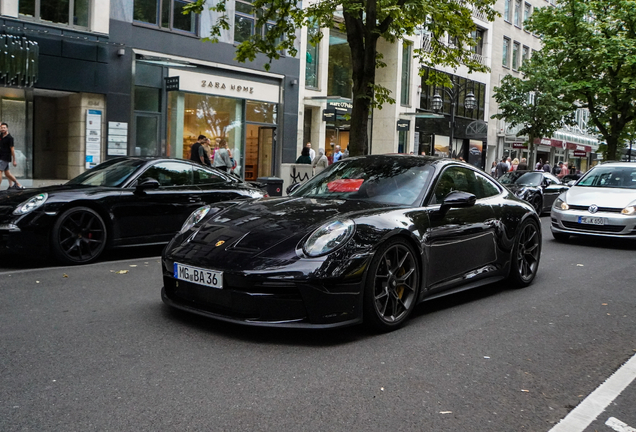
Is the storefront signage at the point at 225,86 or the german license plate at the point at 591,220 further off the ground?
the storefront signage at the point at 225,86

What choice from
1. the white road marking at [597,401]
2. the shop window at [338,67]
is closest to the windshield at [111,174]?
the white road marking at [597,401]

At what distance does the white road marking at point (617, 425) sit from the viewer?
3.28 m

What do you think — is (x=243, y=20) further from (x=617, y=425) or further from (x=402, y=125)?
(x=617, y=425)

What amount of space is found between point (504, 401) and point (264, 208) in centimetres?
255

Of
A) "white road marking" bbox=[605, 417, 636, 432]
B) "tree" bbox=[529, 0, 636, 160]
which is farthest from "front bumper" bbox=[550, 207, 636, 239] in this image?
"tree" bbox=[529, 0, 636, 160]

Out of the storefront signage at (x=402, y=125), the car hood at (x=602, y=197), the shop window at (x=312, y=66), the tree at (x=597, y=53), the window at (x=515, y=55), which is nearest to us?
the car hood at (x=602, y=197)

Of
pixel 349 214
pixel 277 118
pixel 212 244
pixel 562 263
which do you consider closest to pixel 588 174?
pixel 562 263

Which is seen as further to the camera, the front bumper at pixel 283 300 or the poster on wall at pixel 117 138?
the poster on wall at pixel 117 138

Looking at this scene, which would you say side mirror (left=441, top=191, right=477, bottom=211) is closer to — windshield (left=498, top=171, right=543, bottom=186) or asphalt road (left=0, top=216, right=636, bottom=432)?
asphalt road (left=0, top=216, right=636, bottom=432)

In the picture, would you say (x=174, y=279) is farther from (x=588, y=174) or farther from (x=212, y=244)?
(x=588, y=174)

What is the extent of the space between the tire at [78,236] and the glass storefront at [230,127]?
12663 millimetres

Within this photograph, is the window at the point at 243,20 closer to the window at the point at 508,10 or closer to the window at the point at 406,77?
the window at the point at 406,77

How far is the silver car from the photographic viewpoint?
10977 millimetres

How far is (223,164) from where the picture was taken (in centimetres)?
1908
